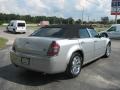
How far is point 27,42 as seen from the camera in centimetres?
602

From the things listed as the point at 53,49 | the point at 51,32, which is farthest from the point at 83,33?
the point at 53,49

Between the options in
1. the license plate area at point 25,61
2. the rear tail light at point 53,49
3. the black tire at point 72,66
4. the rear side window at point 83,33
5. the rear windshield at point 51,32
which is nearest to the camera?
the rear tail light at point 53,49

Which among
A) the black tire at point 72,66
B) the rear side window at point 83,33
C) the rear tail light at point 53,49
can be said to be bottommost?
the black tire at point 72,66

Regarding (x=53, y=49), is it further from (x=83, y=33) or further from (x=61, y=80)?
(x=83, y=33)

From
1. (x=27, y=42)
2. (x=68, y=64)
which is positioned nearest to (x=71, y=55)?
(x=68, y=64)

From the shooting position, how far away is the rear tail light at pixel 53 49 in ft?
18.2

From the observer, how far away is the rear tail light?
5551mm

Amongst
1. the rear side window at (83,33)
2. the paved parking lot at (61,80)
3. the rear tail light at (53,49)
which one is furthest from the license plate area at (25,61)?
the rear side window at (83,33)

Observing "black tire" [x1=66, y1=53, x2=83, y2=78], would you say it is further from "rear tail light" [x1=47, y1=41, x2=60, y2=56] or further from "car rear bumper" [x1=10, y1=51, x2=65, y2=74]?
"rear tail light" [x1=47, y1=41, x2=60, y2=56]

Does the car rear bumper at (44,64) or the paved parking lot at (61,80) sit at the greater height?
the car rear bumper at (44,64)

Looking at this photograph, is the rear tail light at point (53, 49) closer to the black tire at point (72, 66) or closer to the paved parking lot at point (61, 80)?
the black tire at point (72, 66)

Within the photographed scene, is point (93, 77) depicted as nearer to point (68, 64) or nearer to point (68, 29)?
point (68, 64)

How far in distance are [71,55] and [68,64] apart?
11.0 inches

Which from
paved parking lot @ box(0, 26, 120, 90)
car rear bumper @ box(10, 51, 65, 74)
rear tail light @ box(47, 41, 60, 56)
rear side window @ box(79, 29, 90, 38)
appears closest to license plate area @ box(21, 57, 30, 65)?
car rear bumper @ box(10, 51, 65, 74)
